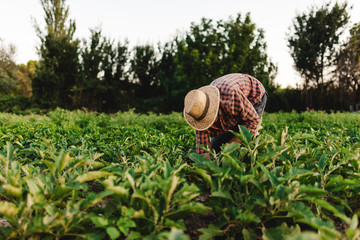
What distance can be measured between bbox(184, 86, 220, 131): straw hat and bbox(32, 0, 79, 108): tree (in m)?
20.2

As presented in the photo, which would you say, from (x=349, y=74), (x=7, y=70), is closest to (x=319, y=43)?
(x=349, y=74)

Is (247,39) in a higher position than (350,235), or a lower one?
→ higher

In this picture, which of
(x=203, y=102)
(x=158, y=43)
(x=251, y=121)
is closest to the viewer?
(x=203, y=102)

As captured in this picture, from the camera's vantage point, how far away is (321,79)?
76.4ft

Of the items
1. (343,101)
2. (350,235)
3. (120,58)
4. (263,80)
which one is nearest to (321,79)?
(343,101)

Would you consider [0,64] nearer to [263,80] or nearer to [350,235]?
A: [263,80]

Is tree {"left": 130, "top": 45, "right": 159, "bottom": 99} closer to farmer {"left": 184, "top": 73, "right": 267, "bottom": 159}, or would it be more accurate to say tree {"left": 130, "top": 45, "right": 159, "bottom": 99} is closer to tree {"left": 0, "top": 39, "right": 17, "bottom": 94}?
tree {"left": 0, "top": 39, "right": 17, "bottom": 94}

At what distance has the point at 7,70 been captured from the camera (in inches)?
1206

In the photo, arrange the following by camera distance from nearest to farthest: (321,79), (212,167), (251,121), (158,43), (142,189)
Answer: (142,189) < (212,167) < (251,121) < (321,79) < (158,43)

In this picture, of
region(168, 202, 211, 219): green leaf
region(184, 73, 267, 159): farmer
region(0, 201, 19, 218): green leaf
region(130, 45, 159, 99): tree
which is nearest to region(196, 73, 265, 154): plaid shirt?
region(184, 73, 267, 159): farmer

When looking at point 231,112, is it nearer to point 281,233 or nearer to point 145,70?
point 281,233

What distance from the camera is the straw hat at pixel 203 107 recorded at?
2.44 meters

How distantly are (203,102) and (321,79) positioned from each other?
24862 millimetres

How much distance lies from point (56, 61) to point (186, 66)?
11.0m
